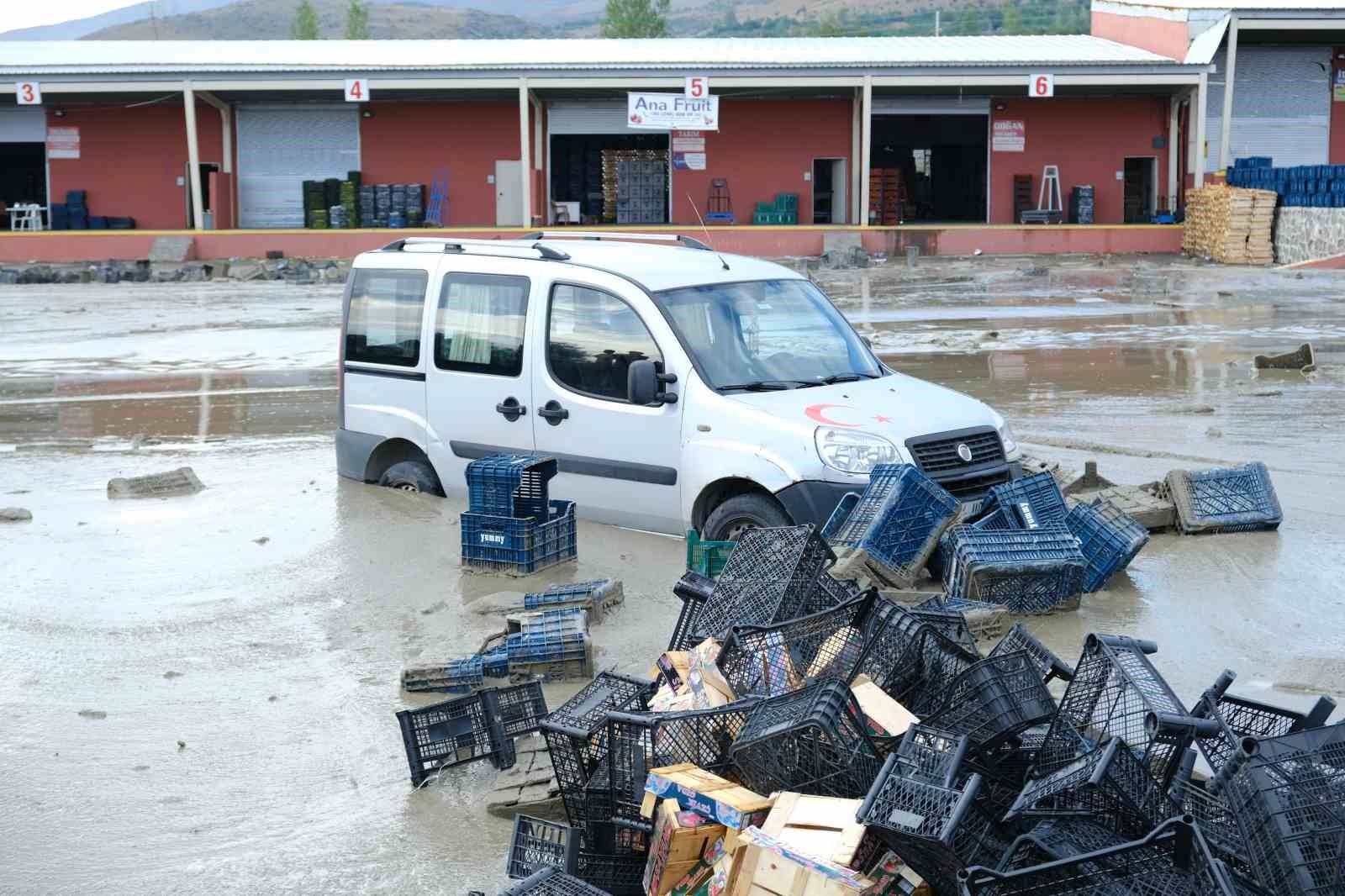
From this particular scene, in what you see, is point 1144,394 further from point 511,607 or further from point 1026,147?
point 1026,147

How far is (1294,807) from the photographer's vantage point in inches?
154

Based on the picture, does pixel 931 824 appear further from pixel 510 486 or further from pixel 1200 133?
pixel 1200 133

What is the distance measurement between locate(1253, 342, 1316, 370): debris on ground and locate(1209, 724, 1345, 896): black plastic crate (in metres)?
14.1

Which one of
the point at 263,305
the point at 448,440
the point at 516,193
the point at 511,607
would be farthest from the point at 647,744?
the point at 516,193

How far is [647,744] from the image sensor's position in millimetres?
4957

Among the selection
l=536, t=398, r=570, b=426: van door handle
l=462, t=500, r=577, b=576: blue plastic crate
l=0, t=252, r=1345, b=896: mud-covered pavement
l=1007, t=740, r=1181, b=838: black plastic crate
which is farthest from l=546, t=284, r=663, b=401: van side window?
l=1007, t=740, r=1181, b=838: black plastic crate

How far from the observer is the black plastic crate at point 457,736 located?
5824mm

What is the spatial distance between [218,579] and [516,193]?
110 ft

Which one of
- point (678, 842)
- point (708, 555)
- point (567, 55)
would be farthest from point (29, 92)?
point (678, 842)

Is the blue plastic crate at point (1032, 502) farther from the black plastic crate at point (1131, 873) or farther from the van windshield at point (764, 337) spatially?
the black plastic crate at point (1131, 873)

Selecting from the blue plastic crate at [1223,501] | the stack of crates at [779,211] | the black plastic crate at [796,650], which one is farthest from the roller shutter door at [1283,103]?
the black plastic crate at [796,650]

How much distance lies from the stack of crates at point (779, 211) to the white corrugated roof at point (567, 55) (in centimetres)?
389

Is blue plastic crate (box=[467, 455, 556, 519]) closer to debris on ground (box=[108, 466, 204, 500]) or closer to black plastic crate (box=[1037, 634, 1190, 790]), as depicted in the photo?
debris on ground (box=[108, 466, 204, 500])

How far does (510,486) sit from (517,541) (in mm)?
331
